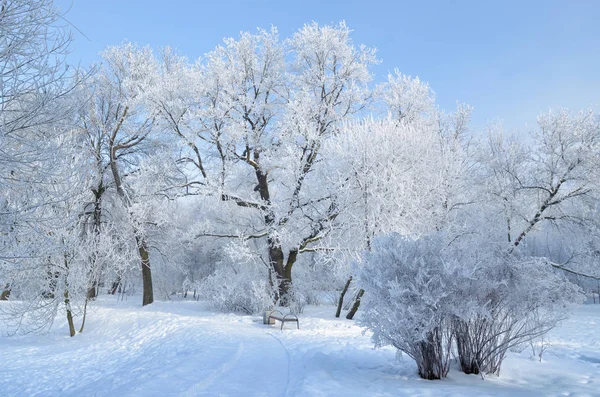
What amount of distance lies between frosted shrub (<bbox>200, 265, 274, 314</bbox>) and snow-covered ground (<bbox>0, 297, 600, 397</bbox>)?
6.19ft

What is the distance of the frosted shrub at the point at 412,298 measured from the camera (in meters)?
5.46

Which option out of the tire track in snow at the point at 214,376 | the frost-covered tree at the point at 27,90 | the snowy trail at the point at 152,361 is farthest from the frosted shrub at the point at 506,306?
the frost-covered tree at the point at 27,90

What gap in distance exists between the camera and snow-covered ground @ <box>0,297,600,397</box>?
17.5 ft

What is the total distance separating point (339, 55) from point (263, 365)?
12048 millimetres

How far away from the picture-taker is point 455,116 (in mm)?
22516

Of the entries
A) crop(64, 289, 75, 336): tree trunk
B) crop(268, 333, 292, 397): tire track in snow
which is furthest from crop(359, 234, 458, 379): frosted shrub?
crop(64, 289, 75, 336): tree trunk

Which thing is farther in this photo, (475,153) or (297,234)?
(475,153)

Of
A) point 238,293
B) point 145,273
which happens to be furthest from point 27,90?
point 145,273

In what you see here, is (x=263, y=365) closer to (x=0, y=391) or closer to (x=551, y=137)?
(x=0, y=391)

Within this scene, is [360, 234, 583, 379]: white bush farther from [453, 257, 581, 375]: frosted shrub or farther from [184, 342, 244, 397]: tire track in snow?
[184, 342, 244, 397]: tire track in snow

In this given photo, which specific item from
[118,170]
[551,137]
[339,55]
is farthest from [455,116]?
[118,170]

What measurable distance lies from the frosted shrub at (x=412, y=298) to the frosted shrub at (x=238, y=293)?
8.42m

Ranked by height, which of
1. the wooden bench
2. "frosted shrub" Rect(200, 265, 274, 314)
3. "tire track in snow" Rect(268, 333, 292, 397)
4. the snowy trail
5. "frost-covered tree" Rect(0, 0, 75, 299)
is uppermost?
"frost-covered tree" Rect(0, 0, 75, 299)

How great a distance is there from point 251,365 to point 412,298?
114 inches
